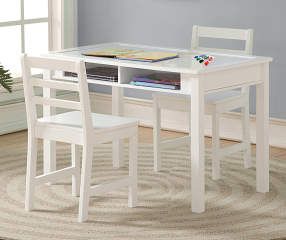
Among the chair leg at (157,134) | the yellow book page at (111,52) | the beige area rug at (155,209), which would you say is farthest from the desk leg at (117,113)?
the yellow book page at (111,52)

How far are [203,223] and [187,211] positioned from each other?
20cm

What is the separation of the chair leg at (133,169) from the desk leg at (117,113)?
82cm

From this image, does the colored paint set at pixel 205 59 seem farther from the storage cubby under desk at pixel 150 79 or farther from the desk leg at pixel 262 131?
the desk leg at pixel 262 131

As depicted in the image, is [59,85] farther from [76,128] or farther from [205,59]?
[205,59]

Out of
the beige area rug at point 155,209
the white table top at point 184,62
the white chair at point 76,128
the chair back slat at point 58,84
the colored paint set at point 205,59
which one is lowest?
the beige area rug at point 155,209

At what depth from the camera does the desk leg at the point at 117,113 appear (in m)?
5.01

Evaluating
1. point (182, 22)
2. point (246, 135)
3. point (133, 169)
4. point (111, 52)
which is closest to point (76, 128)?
point (133, 169)

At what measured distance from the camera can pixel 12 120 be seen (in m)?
5.94

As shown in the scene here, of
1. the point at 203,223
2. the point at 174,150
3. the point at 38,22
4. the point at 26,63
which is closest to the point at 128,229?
the point at 203,223

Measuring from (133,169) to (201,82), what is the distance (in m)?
0.57

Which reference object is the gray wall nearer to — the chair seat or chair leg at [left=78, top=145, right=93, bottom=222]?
the chair seat

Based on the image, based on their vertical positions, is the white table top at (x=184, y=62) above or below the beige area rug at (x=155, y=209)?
above

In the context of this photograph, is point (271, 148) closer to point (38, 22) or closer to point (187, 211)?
point (187, 211)

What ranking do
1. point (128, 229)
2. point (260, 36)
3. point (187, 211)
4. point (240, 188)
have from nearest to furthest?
point (128, 229) < point (187, 211) < point (240, 188) < point (260, 36)
